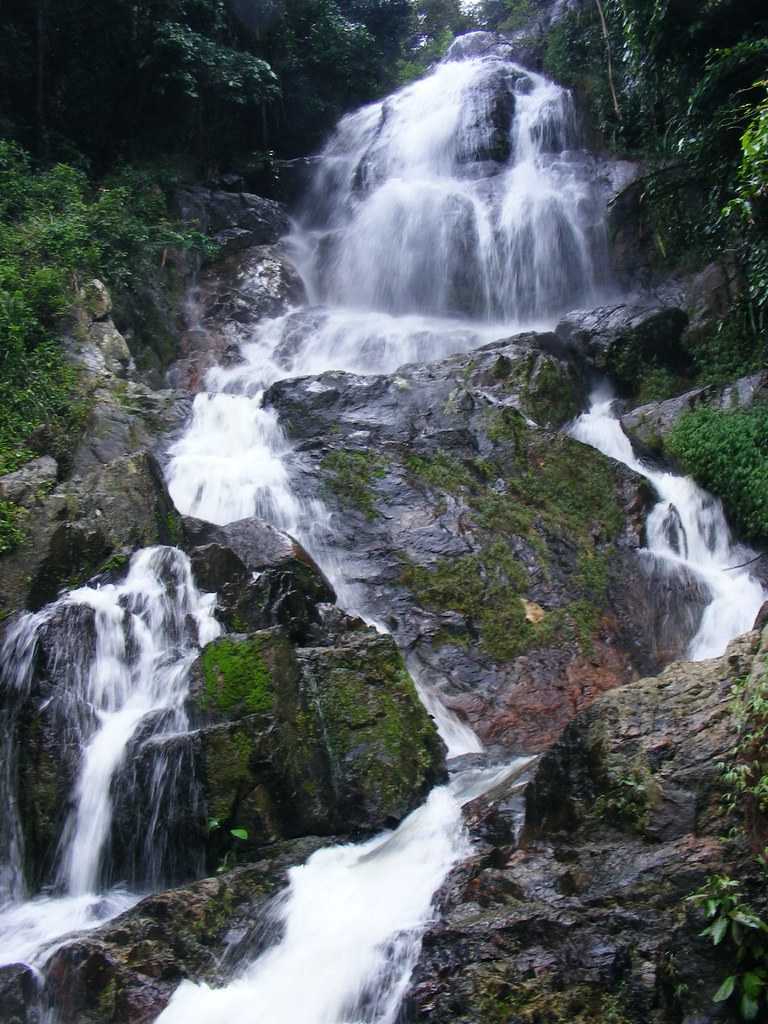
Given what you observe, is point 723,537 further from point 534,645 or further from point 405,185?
point 405,185

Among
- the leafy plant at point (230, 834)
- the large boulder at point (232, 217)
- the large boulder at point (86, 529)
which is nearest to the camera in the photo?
the leafy plant at point (230, 834)

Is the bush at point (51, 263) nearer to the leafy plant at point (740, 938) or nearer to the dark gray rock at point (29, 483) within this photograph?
the dark gray rock at point (29, 483)

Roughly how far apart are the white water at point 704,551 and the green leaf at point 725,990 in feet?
18.8

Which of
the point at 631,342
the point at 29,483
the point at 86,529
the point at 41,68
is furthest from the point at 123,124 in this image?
the point at 86,529

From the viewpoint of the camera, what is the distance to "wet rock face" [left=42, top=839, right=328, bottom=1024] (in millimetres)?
4855

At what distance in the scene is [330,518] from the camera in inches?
405

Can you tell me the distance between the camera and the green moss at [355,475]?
10414mm

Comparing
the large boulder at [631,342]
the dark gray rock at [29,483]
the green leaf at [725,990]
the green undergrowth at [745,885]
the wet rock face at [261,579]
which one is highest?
the large boulder at [631,342]

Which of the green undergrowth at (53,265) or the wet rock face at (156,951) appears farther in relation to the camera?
the green undergrowth at (53,265)

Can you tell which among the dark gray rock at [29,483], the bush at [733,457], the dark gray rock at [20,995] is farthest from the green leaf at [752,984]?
the bush at [733,457]

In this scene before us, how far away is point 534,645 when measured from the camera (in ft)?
29.2

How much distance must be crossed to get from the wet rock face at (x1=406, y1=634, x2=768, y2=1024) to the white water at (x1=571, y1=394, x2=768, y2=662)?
3979mm

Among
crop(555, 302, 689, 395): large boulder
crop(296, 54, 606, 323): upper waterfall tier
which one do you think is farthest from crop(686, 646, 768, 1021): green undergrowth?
crop(296, 54, 606, 323): upper waterfall tier

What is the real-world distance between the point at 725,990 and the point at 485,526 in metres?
6.91
